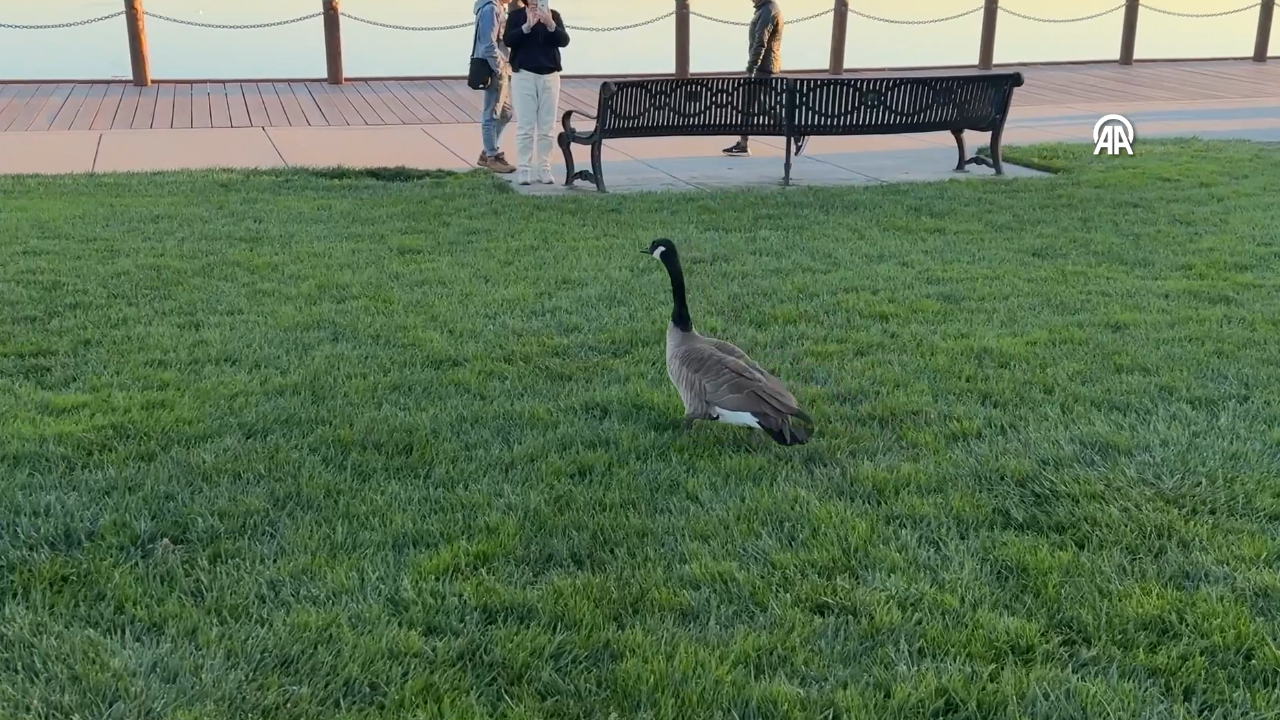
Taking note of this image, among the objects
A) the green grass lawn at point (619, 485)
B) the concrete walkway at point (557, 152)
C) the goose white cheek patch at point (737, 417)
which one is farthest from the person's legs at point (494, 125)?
the goose white cheek patch at point (737, 417)

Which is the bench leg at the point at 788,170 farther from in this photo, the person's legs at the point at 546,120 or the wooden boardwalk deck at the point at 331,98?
the wooden boardwalk deck at the point at 331,98

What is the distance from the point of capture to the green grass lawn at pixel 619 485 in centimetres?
281

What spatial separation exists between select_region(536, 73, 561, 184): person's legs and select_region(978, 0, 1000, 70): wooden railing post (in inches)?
493

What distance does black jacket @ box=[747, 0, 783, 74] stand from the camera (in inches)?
426

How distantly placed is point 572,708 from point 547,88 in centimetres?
742

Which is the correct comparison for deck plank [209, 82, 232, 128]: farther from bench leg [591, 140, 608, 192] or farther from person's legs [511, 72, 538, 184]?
bench leg [591, 140, 608, 192]

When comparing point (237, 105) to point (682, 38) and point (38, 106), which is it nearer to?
point (38, 106)

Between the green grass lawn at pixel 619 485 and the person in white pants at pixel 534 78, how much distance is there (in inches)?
103

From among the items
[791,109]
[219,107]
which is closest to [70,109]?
[219,107]

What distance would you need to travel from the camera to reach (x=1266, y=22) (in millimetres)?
21297

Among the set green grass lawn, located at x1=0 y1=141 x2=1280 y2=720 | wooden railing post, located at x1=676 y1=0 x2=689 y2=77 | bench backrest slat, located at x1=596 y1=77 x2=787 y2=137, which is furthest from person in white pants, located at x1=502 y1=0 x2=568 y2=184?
wooden railing post, located at x1=676 y1=0 x2=689 y2=77

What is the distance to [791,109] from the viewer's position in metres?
9.89

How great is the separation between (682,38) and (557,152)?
6999 mm

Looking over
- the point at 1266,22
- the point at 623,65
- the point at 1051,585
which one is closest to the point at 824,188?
the point at 1051,585
